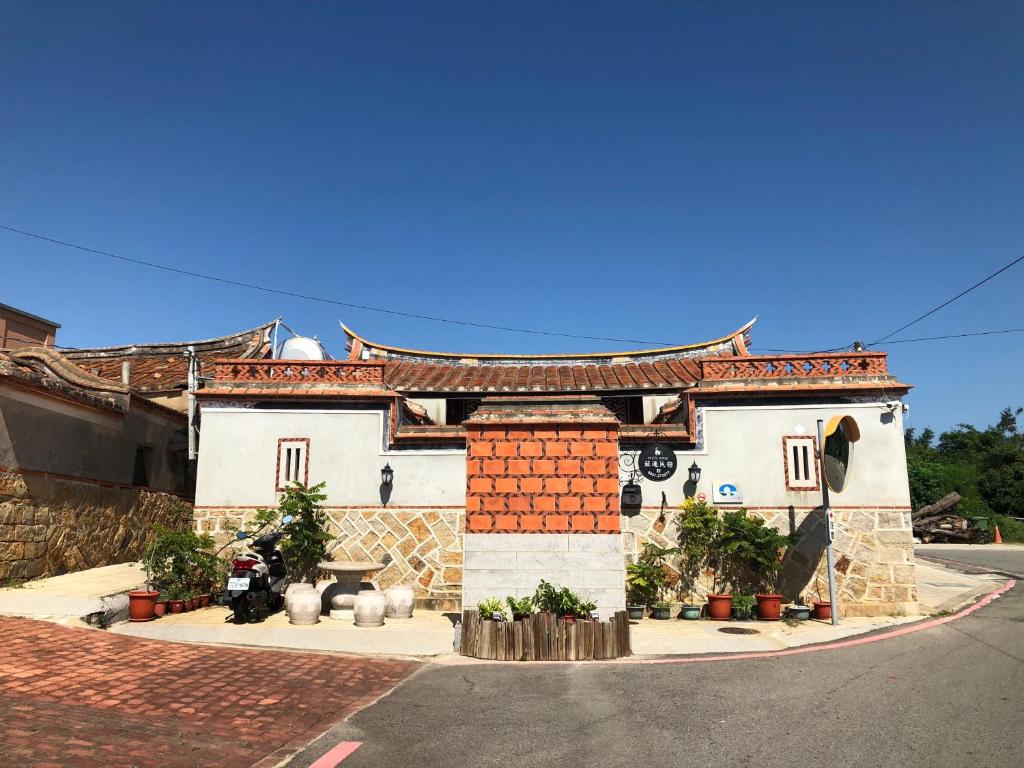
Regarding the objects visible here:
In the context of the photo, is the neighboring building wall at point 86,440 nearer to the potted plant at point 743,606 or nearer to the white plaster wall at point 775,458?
the white plaster wall at point 775,458

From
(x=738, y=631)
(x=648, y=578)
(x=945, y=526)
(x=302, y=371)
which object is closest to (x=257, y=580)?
(x=302, y=371)

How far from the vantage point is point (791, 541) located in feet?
40.1

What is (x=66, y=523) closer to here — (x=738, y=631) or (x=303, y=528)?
(x=303, y=528)

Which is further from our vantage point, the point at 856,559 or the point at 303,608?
the point at 856,559

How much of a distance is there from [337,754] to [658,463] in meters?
8.97

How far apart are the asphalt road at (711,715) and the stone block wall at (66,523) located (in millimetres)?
7872

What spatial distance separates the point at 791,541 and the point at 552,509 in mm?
5563

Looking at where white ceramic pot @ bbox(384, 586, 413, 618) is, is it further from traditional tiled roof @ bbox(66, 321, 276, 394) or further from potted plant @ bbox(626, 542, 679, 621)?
traditional tiled roof @ bbox(66, 321, 276, 394)

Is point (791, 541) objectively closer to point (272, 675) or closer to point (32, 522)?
point (272, 675)

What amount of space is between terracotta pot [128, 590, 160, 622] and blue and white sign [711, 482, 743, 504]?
9.61 metres

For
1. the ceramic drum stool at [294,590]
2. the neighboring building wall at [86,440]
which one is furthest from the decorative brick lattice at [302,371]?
the ceramic drum stool at [294,590]

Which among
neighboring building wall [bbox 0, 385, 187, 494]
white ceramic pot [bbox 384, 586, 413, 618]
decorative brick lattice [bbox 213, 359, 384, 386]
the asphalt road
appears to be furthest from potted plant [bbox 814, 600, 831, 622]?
neighboring building wall [bbox 0, 385, 187, 494]

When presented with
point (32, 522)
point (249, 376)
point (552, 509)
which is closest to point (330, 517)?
point (249, 376)

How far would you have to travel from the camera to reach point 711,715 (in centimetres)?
598
